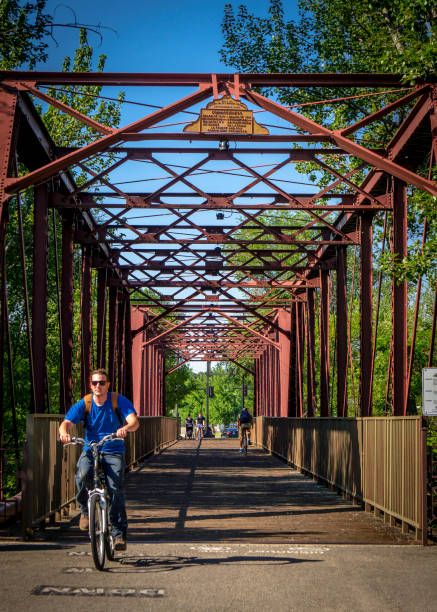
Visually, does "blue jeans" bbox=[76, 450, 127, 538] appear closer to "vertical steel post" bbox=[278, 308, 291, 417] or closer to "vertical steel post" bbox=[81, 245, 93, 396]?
"vertical steel post" bbox=[81, 245, 93, 396]

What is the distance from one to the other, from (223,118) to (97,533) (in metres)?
6.70

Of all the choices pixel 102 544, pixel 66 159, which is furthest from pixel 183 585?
pixel 66 159

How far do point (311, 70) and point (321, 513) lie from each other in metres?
16.5

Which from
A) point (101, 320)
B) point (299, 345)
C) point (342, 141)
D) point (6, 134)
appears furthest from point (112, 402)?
point (299, 345)

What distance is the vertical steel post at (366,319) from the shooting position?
1628 cm

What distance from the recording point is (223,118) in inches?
474

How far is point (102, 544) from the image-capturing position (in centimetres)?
705

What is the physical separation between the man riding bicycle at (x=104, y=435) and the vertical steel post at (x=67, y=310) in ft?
24.9

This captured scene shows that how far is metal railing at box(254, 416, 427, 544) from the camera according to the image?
29.3 ft

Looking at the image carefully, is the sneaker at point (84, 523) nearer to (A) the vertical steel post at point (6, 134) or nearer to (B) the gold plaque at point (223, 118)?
(A) the vertical steel post at point (6, 134)

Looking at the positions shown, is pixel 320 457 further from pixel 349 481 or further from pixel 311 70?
pixel 311 70

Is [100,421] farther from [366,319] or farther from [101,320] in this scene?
[101,320]

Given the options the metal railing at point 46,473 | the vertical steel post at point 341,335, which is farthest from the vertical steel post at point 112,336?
the metal railing at point 46,473

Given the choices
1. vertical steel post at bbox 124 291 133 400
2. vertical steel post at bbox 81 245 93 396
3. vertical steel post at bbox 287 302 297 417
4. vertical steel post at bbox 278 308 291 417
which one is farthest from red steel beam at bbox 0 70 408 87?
vertical steel post at bbox 278 308 291 417
